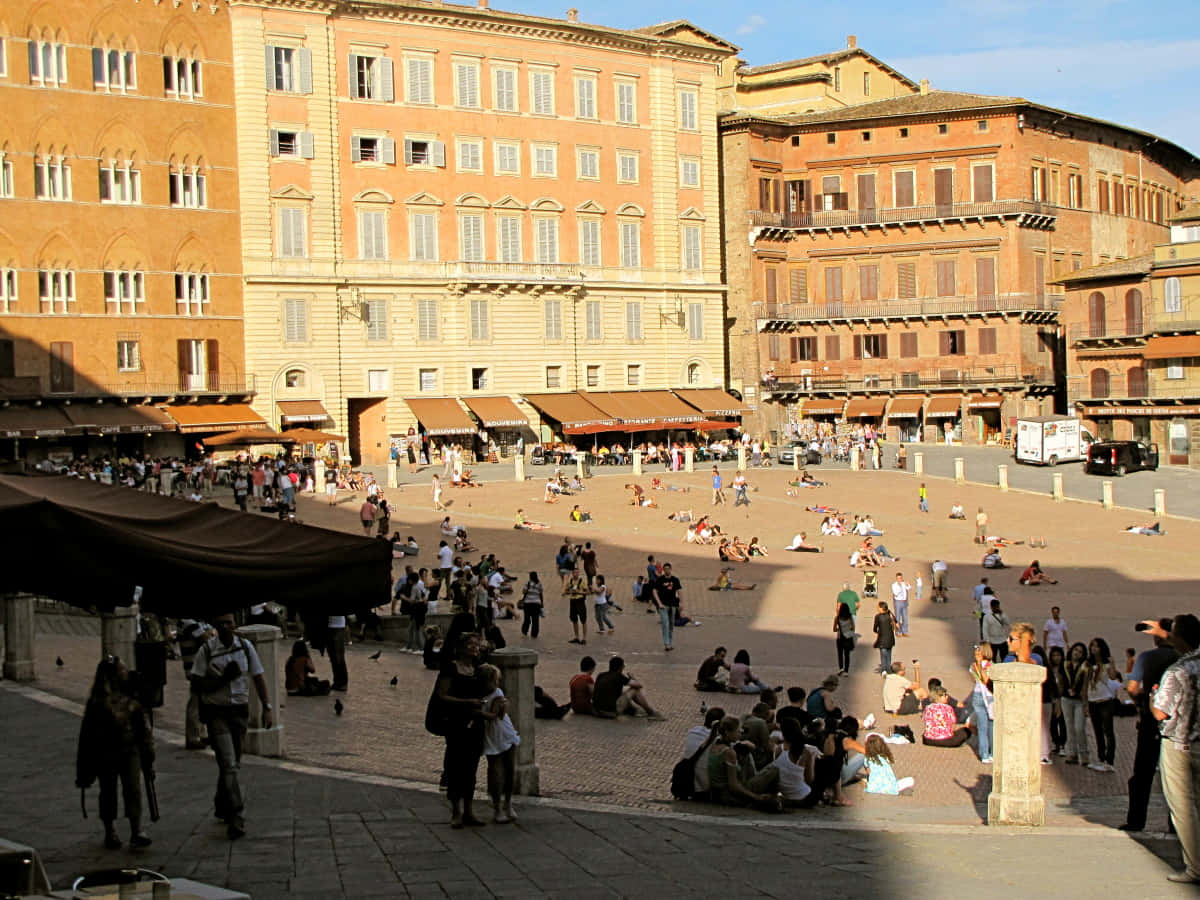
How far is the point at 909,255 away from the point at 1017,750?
2355 inches

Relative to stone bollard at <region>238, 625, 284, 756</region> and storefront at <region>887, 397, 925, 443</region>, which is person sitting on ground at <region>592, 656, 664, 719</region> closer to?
stone bollard at <region>238, 625, 284, 756</region>

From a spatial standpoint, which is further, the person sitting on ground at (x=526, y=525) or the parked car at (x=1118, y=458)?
the parked car at (x=1118, y=458)

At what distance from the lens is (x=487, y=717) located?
11.1 meters

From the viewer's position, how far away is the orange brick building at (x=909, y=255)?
67438 millimetres

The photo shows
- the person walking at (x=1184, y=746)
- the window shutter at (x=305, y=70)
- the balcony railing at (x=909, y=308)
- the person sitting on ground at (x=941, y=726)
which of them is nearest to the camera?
the person walking at (x=1184, y=746)

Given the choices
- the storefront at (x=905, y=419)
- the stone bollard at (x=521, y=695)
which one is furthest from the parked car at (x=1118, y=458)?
the stone bollard at (x=521, y=695)

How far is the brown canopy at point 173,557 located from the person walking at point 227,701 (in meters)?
1.06

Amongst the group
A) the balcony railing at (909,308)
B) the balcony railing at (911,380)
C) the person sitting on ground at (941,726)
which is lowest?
the person sitting on ground at (941,726)

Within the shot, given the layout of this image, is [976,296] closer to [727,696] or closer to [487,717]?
[727,696]

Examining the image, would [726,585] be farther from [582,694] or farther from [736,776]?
[736,776]

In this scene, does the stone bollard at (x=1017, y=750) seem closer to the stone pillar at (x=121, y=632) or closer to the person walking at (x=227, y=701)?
the person walking at (x=227, y=701)

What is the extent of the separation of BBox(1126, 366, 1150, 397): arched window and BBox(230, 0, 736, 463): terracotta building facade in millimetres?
17176

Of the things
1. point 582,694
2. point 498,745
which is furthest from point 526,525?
point 498,745

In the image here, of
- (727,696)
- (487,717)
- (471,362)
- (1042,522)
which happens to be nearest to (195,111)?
(471,362)
